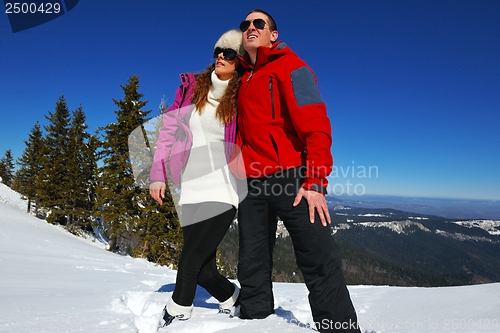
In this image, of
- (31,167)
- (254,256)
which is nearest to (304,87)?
(254,256)

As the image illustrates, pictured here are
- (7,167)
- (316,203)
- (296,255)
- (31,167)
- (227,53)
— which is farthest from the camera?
(7,167)

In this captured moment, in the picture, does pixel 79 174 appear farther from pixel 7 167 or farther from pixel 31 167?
pixel 7 167

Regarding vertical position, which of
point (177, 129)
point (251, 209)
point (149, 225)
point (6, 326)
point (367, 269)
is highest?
point (177, 129)

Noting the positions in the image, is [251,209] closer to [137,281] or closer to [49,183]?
[137,281]

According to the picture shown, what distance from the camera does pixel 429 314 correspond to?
2.66 metres

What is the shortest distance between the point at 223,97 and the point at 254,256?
1384 mm

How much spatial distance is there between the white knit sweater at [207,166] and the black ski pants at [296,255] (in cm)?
21

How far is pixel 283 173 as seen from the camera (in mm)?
2211

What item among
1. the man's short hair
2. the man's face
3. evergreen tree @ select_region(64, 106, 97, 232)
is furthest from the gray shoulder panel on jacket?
evergreen tree @ select_region(64, 106, 97, 232)

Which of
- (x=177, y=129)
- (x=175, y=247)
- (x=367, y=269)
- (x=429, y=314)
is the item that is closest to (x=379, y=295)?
(x=429, y=314)

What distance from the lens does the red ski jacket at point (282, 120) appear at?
1.98 meters

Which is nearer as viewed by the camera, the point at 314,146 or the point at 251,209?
the point at 314,146

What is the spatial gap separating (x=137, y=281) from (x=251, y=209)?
307cm

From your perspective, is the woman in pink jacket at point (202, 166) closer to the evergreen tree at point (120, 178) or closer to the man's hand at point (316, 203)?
the man's hand at point (316, 203)
